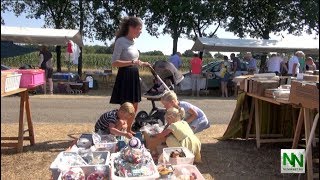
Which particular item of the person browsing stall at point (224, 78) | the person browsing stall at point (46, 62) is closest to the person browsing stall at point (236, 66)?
the person browsing stall at point (224, 78)

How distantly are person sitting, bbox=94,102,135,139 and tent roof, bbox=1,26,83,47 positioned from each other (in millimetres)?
11118

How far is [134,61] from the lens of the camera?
4.96 m

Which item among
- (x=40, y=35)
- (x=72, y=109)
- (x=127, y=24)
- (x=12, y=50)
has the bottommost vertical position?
(x=72, y=109)

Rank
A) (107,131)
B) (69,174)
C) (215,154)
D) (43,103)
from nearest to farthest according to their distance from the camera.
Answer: (69,174) → (107,131) → (215,154) → (43,103)

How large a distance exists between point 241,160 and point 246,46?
1188 cm

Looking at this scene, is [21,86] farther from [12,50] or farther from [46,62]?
[12,50]

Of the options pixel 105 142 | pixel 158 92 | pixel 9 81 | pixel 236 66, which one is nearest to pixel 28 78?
pixel 9 81

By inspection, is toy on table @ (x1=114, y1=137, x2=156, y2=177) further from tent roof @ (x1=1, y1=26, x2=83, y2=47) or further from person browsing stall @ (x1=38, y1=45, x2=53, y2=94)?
tent roof @ (x1=1, y1=26, x2=83, y2=47)

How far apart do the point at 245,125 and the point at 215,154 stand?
1000mm

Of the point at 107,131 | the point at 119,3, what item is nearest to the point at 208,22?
the point at 119,3

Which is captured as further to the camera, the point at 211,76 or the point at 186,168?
the point at 211,76

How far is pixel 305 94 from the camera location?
3945mm

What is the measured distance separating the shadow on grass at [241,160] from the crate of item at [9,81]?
223 cm

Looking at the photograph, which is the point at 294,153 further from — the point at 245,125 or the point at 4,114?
the point at 4,114
